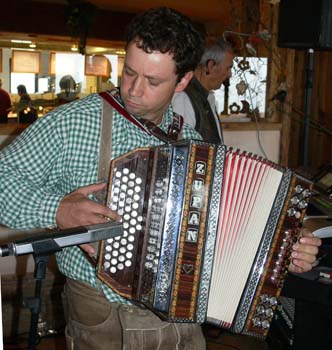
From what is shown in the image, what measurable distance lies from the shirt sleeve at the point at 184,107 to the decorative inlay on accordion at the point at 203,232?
1.51 m

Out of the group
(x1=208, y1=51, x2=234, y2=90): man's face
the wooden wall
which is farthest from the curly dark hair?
the wooden wall

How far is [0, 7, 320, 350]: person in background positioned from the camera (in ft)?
4.49

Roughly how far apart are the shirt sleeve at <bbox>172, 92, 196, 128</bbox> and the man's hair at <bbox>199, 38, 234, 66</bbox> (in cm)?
39

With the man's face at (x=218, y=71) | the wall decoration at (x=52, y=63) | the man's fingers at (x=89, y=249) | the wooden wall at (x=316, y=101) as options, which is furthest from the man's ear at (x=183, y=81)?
the wall decoration at (x=52, y=63)

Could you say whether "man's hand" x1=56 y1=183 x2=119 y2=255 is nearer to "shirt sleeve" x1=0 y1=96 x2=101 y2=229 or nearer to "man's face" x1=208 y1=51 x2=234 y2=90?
"shirt sleeve" x1=0 y1=96 x2=101 y2=229

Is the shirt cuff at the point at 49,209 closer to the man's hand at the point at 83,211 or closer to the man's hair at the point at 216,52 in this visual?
the man's hand at the point at 83,211

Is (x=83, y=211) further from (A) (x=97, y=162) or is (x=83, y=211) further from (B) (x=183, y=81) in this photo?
(B) (x=183, y=81)

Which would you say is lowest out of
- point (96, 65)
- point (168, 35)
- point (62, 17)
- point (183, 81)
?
point (183, 81)

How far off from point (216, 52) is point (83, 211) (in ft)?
7.17

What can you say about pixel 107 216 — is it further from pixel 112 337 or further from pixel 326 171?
pixel 326 171

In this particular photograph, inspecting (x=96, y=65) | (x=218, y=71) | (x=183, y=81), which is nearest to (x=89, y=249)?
(x=183, y=81)

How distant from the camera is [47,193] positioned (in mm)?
1387

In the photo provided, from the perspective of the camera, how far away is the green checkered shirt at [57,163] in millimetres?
1363

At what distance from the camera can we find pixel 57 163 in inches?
56.1
